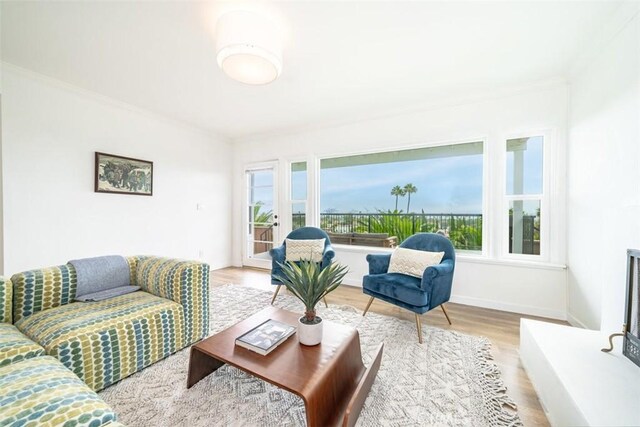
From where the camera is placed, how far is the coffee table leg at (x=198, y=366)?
1556 millimetres

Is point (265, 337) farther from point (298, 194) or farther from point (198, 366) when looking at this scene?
point (298, 194)

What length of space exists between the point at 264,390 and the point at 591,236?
2.95 meters

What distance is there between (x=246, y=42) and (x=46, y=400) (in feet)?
6.99

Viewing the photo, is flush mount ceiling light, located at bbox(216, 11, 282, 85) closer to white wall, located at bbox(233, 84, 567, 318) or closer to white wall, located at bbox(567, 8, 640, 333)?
white wall, located at bbox(233, 84, 567, 318)

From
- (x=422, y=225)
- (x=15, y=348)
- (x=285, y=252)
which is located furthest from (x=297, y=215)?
(x=15, y=348)

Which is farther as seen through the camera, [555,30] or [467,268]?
[467,268]

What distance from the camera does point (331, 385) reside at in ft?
4.12

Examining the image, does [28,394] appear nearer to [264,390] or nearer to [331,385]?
[264,390]

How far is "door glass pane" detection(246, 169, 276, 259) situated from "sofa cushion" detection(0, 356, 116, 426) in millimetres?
3667

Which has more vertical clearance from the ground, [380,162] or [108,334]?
[380,162]

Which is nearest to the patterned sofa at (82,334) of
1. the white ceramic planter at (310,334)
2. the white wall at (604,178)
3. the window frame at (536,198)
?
the white ceramic planter at (310,334)

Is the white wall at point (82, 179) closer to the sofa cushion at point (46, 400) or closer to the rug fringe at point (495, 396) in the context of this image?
the sofa cushion at point (46, 400)

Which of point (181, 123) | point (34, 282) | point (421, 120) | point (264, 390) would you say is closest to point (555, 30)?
point (421, 120)

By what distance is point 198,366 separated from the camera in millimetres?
1605
